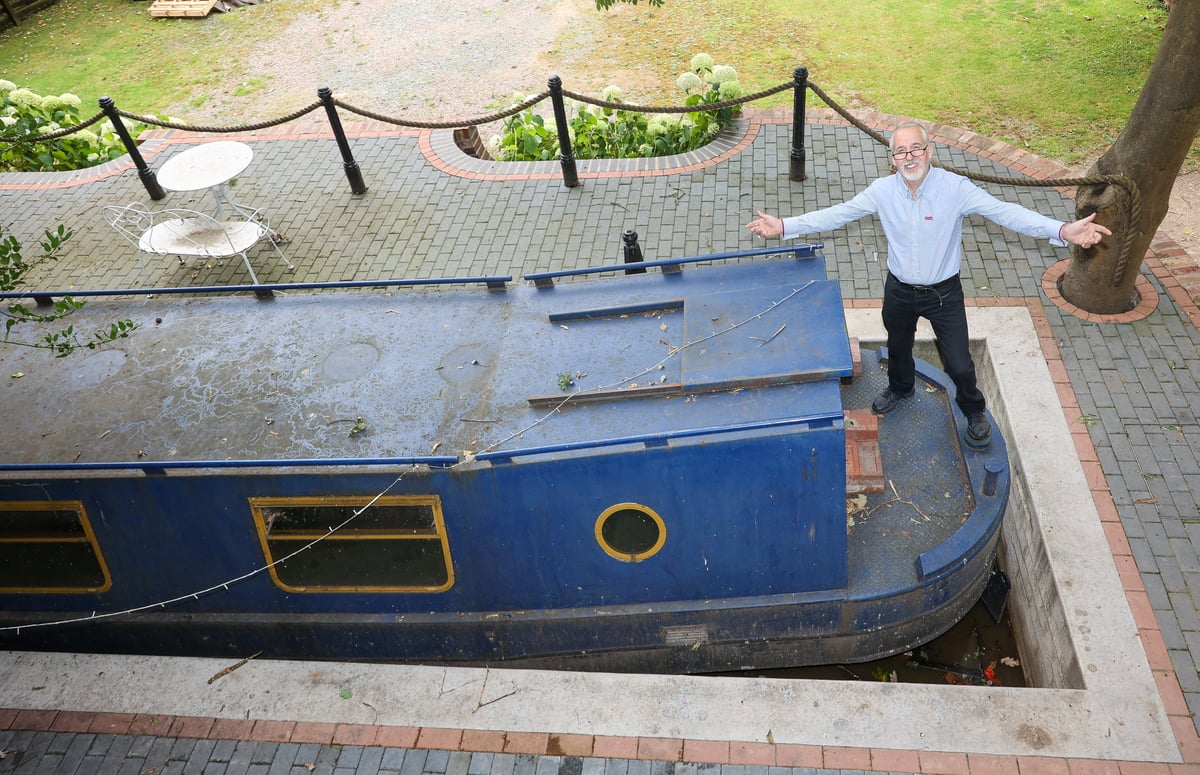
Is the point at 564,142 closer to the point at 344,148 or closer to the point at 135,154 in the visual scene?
the point at 344,148

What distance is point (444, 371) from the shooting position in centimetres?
532

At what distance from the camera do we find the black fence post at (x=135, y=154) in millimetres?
10164

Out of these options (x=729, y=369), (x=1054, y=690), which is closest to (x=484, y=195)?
(x=729, y=369)

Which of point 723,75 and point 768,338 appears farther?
point 723,75

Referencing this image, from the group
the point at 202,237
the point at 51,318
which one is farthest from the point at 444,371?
the point at 202,237

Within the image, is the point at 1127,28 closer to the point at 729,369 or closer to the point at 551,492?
the point at 729,369

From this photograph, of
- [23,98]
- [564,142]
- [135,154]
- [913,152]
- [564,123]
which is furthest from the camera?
[23,98]

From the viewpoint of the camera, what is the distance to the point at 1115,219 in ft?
22.5

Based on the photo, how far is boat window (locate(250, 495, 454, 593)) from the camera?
494 cm

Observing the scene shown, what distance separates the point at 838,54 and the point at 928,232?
8.45 metres

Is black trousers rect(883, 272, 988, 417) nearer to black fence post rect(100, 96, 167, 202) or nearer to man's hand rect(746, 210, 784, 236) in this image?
man's hand rect(746, 210, 784, 236)

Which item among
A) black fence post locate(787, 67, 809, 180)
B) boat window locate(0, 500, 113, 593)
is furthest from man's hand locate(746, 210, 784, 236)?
boat window locate(0, 500, 113, 593)

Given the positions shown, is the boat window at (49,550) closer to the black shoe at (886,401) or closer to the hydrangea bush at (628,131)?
the black shoe at (886,401)

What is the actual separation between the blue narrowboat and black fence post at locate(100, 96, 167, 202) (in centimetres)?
543
